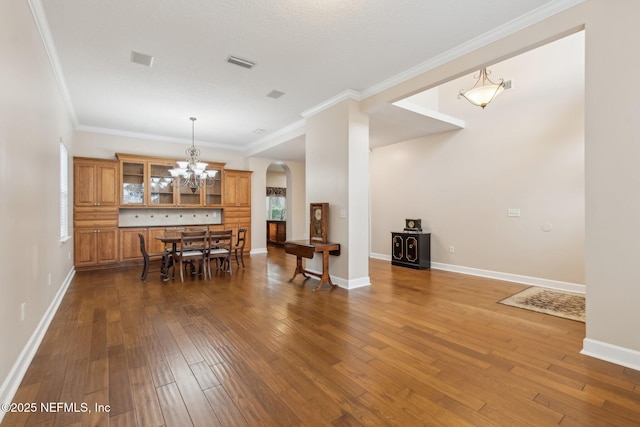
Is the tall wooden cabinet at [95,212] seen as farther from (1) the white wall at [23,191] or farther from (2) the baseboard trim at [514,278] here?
(2) the baseboard trim at [514,278]

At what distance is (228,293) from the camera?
4035mm

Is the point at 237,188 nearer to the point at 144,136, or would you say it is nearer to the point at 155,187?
the point at 155,187

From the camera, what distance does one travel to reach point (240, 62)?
3414mm

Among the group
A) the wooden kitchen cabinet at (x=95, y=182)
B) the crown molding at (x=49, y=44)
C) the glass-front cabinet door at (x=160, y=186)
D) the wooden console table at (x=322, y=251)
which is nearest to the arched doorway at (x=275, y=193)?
the glass-front cabinet door at (x=160, y=186)

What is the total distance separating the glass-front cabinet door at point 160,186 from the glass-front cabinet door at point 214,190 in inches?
32.2

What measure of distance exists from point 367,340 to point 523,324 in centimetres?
169

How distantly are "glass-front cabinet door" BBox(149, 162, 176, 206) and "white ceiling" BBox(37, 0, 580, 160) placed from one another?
1822 millimetres

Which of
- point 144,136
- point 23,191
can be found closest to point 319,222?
point 23,191

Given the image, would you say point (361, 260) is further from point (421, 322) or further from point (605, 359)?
point (605, 359)

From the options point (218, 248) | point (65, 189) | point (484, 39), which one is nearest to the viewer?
point (484, 39)

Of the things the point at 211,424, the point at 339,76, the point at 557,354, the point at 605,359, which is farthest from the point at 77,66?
the point at 605,359

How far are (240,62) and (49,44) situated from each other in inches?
74.5

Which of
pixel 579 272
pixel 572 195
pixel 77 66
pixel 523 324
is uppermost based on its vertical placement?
pixel 77 66

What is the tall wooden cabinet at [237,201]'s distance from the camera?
745 cm
